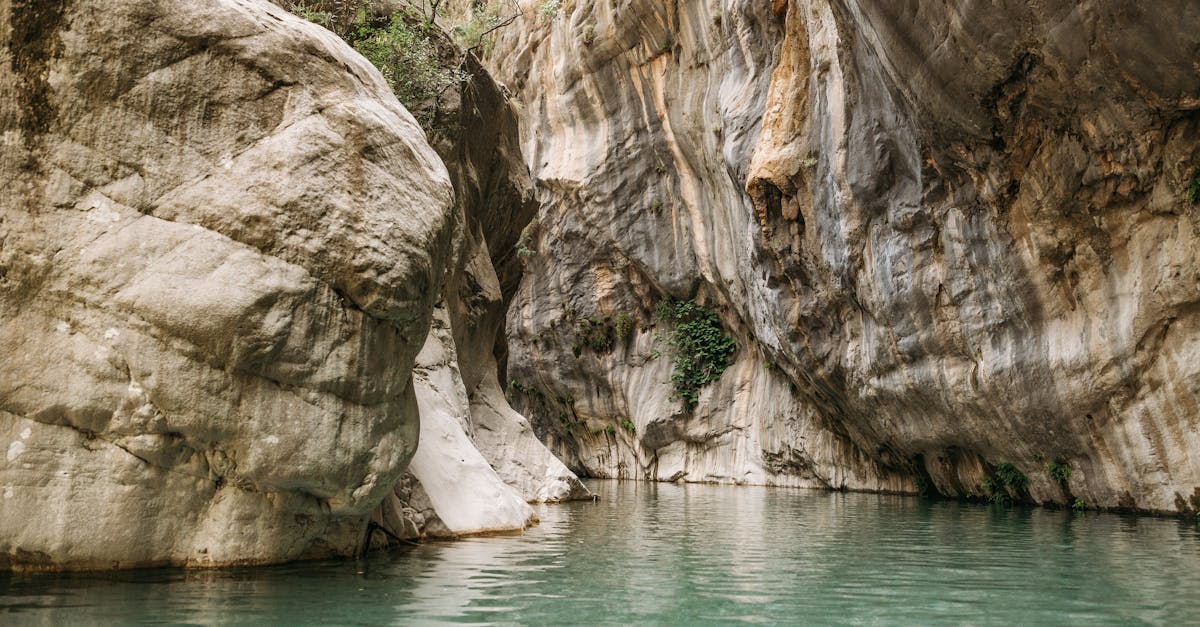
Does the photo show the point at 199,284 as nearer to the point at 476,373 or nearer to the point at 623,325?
the point at 476,373

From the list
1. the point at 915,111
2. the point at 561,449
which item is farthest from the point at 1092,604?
the point at 561,449

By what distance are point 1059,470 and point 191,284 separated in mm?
13245

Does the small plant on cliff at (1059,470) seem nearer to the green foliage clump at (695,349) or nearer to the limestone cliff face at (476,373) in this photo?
the limestone cliff face at (476,373)

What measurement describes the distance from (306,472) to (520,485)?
8505 millimetres

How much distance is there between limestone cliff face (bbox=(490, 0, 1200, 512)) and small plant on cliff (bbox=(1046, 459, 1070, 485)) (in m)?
0.08

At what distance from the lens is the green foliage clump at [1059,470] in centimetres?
1354

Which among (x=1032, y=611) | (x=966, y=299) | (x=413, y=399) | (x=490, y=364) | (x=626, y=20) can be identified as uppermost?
(x=626, y=20)

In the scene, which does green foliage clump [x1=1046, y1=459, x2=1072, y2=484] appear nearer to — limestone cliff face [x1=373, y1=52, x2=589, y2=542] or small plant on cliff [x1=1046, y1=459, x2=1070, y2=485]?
small plant on cliff [x1=1046, y1=459, x2=1070, y2=485]

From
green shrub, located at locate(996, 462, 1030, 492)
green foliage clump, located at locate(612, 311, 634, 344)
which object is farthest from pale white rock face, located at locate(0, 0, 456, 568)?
green foliage clump, located at locate(612, 311, 634, 344)

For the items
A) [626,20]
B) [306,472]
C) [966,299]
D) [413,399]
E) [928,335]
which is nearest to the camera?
[306,472]

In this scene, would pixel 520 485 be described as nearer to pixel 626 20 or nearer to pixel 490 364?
pixel 490 364

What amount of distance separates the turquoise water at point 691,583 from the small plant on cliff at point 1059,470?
3970mm

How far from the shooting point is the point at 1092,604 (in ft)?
16.5

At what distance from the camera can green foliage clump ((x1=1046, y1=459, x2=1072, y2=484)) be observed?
13.5 meters
